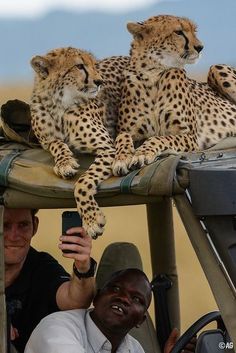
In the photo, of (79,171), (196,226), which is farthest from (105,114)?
(196,226)

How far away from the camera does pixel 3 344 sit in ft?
16.8

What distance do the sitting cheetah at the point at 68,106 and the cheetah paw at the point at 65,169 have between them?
4.1 inches

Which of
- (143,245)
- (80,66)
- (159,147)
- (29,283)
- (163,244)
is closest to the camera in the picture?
(159,147)

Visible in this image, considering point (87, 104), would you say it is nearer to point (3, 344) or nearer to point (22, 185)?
point (22, 185)

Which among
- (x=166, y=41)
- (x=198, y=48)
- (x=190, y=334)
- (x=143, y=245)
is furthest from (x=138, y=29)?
(x=143, y=245)

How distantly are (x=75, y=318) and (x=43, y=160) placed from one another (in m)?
0.63

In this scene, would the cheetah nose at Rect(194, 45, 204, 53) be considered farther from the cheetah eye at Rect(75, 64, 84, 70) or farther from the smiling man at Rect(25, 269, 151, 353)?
the smiling man at Rect(25, 269, 151, 353)

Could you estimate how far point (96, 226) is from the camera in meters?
5.14

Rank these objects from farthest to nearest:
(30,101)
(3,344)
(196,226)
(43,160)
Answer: (30,101), (43,160), (3,344), (196,226)

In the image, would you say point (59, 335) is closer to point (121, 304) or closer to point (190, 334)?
point (121, 304)

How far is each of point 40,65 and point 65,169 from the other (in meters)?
0.73

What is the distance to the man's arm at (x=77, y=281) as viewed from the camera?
5270mm

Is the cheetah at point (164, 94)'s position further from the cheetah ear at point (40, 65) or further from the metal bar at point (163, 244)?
the metal bar at point (163, 244)

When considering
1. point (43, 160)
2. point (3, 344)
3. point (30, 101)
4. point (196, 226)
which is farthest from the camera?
point (30, 101)
